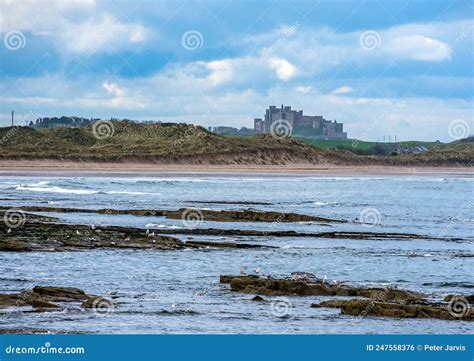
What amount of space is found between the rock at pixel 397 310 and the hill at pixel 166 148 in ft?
389

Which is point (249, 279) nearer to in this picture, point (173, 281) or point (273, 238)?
point (173, 281)

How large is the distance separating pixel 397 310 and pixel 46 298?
862 cm

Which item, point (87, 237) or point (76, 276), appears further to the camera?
point (87, 237)

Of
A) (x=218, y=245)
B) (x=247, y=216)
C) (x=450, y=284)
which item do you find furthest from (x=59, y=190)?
(x=450, y=284)

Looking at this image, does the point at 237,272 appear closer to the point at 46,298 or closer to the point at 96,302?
the point at 96,302

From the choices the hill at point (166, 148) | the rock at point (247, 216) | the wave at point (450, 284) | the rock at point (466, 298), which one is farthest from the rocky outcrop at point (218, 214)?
the hill at point (166, 148)

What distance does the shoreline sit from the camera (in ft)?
407

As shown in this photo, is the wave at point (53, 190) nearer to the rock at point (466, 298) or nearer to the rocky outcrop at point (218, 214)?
the rocky outcrop at point (218, 214)

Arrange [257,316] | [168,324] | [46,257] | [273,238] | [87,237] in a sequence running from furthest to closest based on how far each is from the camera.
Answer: [273,238], [87,237], [46,257], [257,316], [168,324]

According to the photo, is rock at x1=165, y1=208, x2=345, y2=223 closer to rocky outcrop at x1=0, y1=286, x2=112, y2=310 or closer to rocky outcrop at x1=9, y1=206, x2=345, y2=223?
rocky outcrop at x1=9, y1=206, x2=345, y2=223

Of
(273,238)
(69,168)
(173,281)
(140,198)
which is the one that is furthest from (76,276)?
(69,168)

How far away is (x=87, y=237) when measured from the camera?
38344 millimetres

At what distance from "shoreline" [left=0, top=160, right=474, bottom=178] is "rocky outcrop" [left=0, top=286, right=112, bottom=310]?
91.3 metres

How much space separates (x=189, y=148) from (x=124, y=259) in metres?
124
